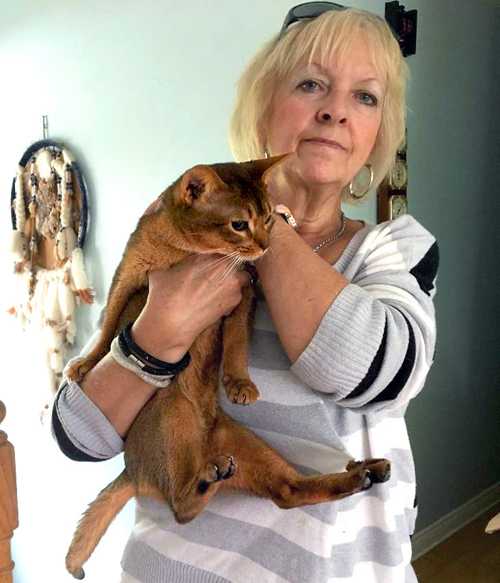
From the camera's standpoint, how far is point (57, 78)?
2369 millimetres

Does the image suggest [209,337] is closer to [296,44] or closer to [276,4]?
[296,44]

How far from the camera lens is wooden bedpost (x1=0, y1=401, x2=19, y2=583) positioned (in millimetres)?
502

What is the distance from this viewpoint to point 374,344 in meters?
0.73

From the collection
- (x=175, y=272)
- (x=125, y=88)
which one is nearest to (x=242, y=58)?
(x=125, y=88)

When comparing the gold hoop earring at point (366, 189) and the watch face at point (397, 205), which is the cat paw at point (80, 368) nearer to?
the gold hoop earring at point (366, 189)

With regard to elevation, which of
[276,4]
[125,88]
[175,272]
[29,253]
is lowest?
[29,253]

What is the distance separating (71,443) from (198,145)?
48.1 inches

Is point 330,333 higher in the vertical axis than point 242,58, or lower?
lower

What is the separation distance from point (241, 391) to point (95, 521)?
0.36m

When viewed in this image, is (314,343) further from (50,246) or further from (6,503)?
(50,246)

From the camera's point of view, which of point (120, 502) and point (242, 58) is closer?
point (120, 502)

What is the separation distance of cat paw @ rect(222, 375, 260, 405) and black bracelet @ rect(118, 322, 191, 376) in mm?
97

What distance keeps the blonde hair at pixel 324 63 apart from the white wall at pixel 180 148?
75 cm

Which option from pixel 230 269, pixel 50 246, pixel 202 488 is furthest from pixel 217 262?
pixel 50 246
